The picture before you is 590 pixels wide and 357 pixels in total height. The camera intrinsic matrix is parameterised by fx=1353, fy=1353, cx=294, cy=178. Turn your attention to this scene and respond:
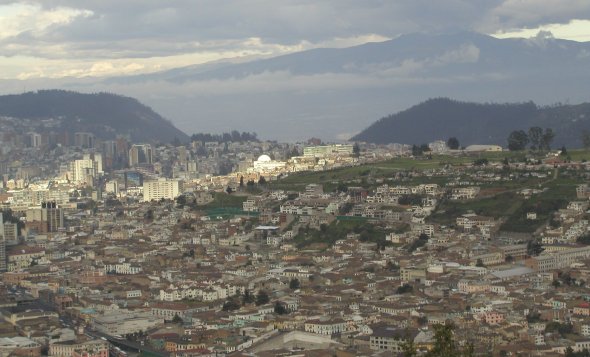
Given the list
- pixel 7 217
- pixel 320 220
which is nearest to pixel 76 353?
pixel 320 220

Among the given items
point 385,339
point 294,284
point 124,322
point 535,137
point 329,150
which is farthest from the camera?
point 329,150

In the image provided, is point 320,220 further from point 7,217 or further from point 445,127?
point 445,127

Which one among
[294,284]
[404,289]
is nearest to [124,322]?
[294,284]

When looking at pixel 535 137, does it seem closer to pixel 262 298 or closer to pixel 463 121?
pixel 262 298

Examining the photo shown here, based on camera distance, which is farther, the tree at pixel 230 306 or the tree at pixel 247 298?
the tree at pixel 247 298

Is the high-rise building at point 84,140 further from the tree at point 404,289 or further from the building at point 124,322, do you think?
the tree at point 404,289

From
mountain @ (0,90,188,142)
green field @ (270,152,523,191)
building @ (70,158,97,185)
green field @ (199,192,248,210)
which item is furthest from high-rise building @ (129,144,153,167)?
green field @ (199,192,248,210)

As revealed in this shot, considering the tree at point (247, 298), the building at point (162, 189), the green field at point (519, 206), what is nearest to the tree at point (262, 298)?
the tree at point (247, 298)

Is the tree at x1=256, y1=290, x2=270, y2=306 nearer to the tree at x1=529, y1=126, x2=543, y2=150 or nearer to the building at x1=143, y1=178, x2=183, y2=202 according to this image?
the tree at x1=529, y1=126, x2=543, y2=150
